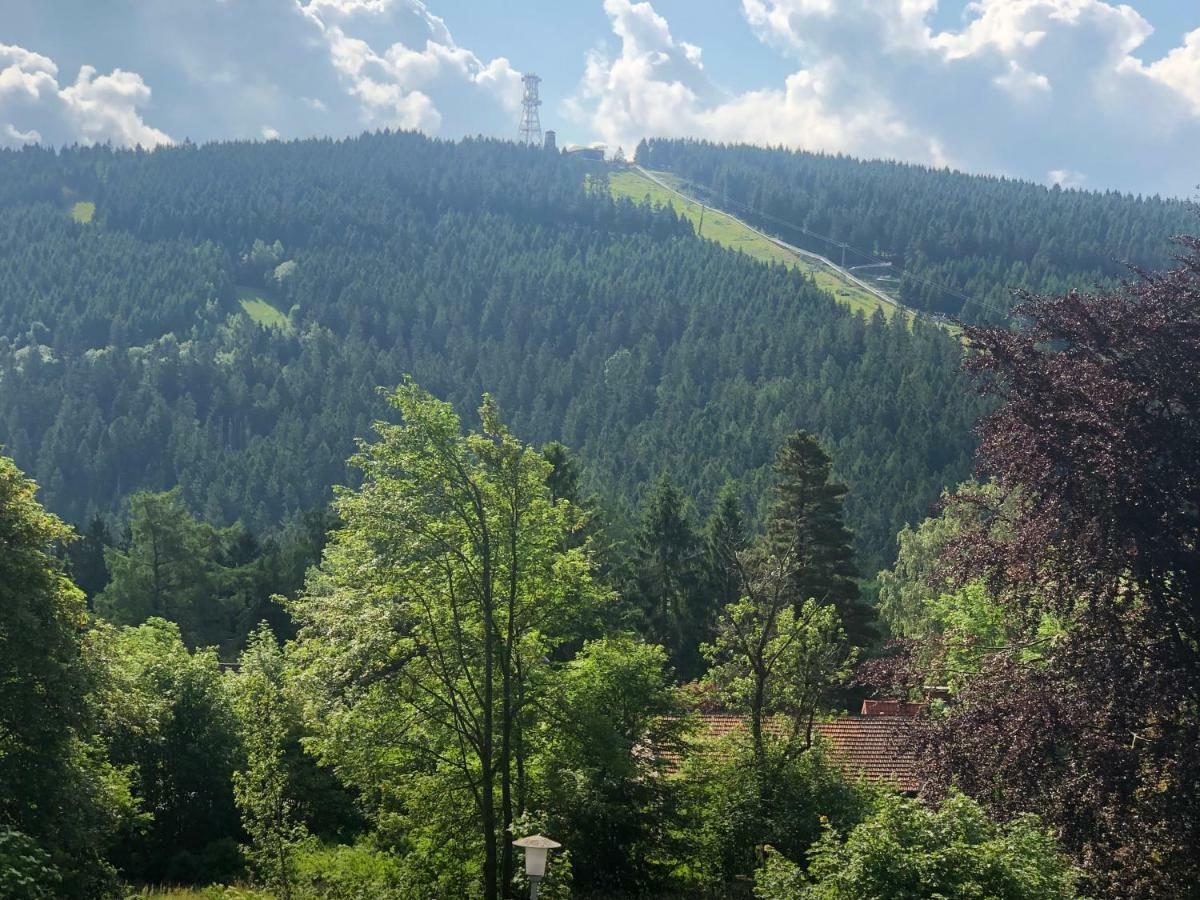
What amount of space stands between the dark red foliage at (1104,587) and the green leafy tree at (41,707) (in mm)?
13570

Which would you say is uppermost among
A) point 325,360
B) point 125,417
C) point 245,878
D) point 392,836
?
point 325,360

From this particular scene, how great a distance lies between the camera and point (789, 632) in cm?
2730

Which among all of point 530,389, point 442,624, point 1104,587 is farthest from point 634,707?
point 530,389

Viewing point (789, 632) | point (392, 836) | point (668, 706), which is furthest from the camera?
point (789, 632)

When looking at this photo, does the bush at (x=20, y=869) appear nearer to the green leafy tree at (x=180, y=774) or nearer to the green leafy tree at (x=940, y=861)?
the green leafy tree at (x=940, y=861)

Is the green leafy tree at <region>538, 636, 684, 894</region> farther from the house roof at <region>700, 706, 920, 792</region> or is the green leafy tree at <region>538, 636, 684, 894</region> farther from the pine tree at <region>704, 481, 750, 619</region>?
the pine tree at <region>704, 481, 750, 619</region>

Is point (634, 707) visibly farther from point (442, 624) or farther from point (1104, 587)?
point (1104, 587)

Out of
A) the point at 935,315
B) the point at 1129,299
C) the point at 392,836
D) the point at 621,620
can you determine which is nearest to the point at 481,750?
the point at 392,836

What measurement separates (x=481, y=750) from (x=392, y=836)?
145 inches

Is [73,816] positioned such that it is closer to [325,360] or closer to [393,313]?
[325,360]

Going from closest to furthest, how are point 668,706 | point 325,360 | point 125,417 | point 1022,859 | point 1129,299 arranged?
1. point 1022,859
2. point 1129,299
3. point 668,706
4. point 125,417
5. point 325,360

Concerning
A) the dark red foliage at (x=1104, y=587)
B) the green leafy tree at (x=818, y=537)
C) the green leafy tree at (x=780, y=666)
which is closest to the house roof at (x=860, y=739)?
the green leafy tree at (x=780, y=666)

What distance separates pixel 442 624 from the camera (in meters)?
19.9

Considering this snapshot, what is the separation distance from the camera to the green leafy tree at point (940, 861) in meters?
11.6
